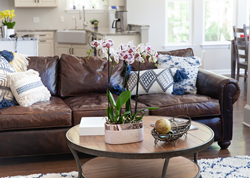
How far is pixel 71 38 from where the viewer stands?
6922 mm

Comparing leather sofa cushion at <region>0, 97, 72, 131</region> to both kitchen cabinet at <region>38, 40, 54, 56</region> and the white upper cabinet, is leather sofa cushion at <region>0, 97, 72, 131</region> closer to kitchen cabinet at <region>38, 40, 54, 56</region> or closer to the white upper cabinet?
kitchen cabinet at <region>38, 40, 54, 56</region>

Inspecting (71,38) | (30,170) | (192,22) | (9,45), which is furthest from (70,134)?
(192,22)

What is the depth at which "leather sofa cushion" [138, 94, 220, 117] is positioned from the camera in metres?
2.72

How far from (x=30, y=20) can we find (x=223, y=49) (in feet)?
15.0

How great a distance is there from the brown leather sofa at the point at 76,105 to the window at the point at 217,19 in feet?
13.2

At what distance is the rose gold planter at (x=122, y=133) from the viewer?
5.76 feet

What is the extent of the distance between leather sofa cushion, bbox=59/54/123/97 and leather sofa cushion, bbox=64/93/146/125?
186 millimetres

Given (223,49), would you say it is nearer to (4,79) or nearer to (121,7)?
(121,7)

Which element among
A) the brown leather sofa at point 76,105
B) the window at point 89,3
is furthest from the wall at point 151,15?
the brown leather sofa at point 76,105

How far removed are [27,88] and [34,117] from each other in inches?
13.8

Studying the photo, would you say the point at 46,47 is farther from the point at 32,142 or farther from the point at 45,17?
the point at 32,142

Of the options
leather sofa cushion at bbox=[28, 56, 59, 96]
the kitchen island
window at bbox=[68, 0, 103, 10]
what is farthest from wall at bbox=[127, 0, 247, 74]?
leather sofa cushion at bbox=[28, 56, 59, 96]

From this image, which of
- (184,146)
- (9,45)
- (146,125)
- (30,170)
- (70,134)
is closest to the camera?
(184,146)

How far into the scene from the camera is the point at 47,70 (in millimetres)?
3107
